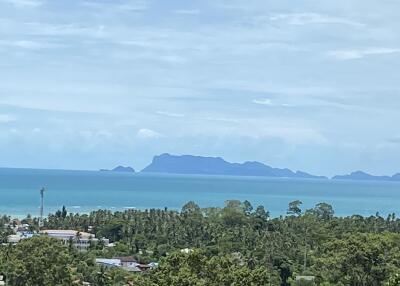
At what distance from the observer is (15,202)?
358 feet

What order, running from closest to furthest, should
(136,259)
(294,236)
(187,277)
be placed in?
1. (187,277)
2. (136,259)
3. (294,236)

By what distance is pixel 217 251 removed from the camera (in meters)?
40.6

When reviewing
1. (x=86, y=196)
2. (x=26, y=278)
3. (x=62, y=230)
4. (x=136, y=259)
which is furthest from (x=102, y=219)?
(x=86, y=196)

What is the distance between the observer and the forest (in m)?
16.6

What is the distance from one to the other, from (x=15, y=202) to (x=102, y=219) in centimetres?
5628

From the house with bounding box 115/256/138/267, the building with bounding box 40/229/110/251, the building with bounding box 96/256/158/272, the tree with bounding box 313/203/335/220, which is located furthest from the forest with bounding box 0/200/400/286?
the building with bounding box 40/229/110/251

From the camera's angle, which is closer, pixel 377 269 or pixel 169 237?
pixel 377 269

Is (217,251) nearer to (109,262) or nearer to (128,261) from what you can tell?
(128,261)

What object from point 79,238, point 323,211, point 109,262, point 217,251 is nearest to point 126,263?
point 109,262

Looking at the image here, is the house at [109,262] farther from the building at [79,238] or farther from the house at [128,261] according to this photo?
the building at [79,238]

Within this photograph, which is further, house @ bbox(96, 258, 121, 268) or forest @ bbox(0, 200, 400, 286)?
house @ bbox(96, 258, 121, 268)

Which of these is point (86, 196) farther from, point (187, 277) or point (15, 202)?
point (187, 277)

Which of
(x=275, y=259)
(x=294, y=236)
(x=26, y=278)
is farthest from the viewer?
(x=294, y=236)

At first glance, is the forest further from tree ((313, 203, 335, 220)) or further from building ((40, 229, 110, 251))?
building ((40, 229, 110, 251))
